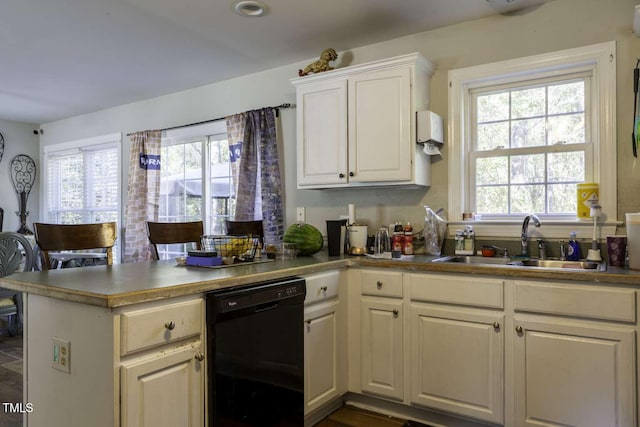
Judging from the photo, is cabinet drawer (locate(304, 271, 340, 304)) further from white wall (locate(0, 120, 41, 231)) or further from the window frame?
white wall (locate(0, 120, 41, 231))

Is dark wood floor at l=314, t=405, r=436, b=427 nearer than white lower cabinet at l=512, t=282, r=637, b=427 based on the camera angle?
No

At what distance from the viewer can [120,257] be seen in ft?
15.8

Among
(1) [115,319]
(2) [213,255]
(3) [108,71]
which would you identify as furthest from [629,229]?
(3) [108,71]

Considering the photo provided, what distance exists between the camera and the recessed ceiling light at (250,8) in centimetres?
249

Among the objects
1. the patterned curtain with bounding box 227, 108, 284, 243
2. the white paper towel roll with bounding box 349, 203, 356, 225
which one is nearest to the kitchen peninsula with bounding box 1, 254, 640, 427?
the white paper towel roll with bounding box 349, 203, 356, 225

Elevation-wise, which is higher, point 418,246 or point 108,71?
point 108,71

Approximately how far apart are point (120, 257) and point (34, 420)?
11.3 ft

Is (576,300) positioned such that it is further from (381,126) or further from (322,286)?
(381,126)

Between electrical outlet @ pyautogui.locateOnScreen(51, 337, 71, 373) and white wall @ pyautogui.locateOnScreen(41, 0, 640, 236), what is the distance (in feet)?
6.78

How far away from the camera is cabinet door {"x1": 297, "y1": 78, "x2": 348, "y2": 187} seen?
2863 millimetres

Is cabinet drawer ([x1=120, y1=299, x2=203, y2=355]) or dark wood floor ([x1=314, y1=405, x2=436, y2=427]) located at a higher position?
cabinet drawer ([x1=120, y1=299, x2=203, y2=355])

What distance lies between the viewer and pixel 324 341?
233cm

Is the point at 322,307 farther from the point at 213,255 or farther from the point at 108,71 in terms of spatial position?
the point at 108,71

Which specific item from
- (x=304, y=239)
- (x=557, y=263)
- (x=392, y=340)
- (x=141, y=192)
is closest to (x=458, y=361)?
(x=392, y=340)
